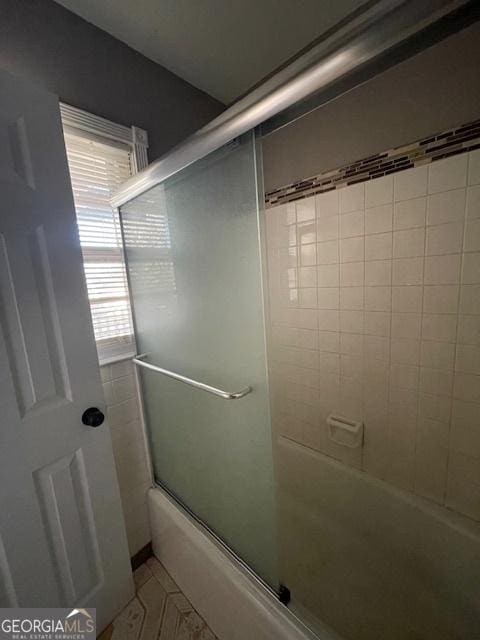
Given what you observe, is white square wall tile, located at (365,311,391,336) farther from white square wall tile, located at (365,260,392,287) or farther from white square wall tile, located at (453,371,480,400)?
white square wall tile, located at (453,371,480,400)

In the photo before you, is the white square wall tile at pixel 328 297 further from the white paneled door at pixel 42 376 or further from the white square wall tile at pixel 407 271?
the white paneled door at pixel 42 376

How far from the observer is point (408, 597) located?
1044 mm

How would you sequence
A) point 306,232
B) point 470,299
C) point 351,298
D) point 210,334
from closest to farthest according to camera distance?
1. point 210,334
2. point 470,299
3. point 351,298
4. point 306,232

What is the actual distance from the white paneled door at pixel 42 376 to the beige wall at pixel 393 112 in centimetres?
112

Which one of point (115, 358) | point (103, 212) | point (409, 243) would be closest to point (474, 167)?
point (409, 243)

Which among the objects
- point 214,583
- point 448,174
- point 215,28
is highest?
point 215,28

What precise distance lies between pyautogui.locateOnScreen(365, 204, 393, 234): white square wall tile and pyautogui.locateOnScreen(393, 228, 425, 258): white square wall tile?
54 millimetres

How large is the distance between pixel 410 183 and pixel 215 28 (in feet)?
3.37

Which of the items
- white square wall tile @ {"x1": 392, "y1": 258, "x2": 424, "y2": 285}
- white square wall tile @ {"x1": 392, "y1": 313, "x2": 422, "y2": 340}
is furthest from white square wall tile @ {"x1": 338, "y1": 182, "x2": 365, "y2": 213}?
white square wall tile @ {"x1": 392, "y1": 313, "x2": 422, "y2": 340}

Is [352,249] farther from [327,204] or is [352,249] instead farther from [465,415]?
[465,415]

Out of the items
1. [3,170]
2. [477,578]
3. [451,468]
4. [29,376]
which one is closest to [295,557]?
[477,578]

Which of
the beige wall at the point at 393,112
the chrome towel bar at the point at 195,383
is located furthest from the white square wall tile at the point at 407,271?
the chrome towel bar at the point at 195,383

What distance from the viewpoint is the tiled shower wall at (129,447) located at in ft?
3.80

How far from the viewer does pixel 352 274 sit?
1284 mm
